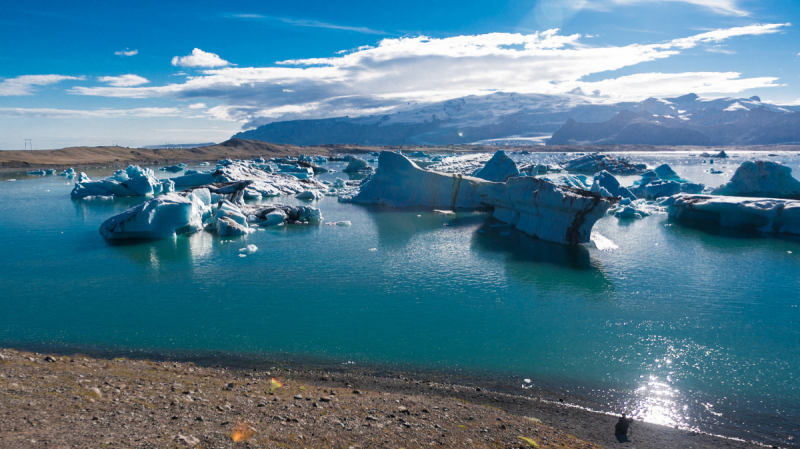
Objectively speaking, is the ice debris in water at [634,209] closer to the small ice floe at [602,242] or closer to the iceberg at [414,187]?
the small ice floe at [602,242]

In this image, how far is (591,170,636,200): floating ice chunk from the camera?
26.5 metres

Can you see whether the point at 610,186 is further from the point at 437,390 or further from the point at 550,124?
the point at 550,124

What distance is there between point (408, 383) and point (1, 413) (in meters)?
4.70

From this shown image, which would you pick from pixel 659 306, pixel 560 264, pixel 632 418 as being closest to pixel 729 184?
pixel 560 264

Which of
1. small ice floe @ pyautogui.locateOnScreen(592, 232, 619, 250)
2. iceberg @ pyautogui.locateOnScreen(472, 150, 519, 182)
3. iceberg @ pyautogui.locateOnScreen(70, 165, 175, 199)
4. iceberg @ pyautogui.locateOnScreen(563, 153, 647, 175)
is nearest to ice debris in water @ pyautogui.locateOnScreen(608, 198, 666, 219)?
small ice floe @ pyautogui.locateOnScreen(592, 232, 619, 250)

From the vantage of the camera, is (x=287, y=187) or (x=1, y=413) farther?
(x=287, y=187)

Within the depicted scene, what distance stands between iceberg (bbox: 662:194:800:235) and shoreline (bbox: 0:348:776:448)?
1634cm

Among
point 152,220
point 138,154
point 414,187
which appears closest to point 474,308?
point 152,220

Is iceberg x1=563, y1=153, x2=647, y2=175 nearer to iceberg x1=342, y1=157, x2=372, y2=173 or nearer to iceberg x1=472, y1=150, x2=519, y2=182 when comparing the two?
iceberg x1=342, y1=157, x2=372, y2=173

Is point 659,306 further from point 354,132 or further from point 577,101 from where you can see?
point 577,101

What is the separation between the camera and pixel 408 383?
6820 millimetres

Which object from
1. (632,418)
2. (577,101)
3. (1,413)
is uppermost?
(577,101)

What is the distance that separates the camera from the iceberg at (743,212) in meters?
17.8

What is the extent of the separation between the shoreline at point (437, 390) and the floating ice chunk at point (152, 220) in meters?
9.59
